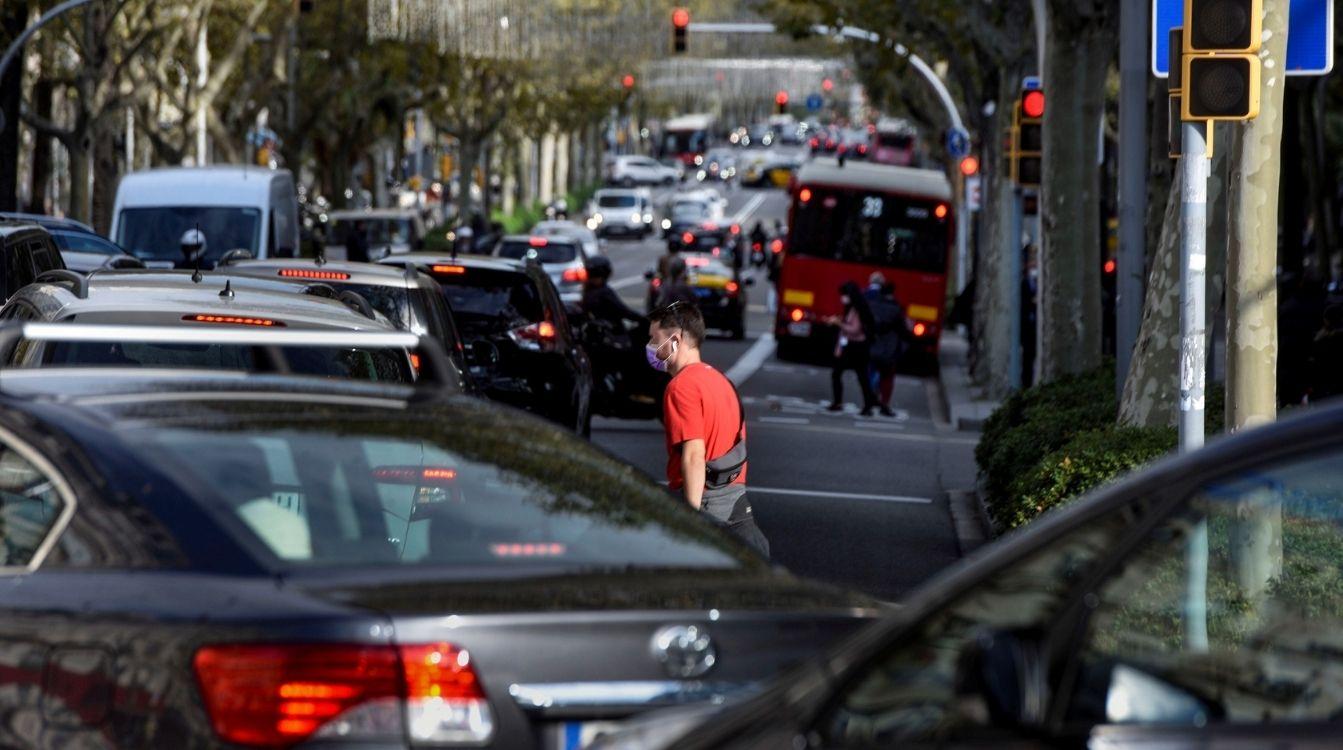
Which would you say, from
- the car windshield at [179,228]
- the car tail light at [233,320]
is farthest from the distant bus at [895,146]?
the car tail light at [233,320]

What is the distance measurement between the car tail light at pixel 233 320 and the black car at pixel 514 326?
318 inches

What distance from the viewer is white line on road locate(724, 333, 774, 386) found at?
32156mm

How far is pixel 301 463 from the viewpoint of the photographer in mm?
A: 4961

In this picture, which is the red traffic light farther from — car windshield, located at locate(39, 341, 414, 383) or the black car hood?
the black car hood

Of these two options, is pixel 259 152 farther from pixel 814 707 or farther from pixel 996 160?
pixel 814 707

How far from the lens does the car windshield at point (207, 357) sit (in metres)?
7.78

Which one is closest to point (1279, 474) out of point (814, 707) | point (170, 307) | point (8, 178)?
point (814, 707)

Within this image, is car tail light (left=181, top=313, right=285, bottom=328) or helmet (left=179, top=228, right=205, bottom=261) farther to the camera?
helmet (left=179, top=228, right=205, bottom=261)

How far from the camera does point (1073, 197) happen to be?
20812 millimetres

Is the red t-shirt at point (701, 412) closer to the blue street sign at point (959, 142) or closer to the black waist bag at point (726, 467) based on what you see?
the black waist bag at point (726, 467)

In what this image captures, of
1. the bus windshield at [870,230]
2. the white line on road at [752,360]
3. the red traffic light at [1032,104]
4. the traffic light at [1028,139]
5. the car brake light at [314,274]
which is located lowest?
the white line on road at [752,360]

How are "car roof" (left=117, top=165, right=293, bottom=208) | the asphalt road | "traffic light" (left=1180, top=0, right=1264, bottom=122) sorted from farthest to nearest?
"car roof" (left=117, top=165, right=293, bottom=208), the asphalt road, "traffic light" (left=1180, top=0, right=1264, bottom=122)

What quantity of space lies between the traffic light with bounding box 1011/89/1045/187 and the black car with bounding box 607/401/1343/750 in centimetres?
1915

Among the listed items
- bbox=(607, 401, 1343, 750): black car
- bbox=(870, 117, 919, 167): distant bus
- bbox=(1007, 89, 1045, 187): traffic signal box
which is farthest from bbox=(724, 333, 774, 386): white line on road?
bbox=(870, 117, 919, 167): distant bus
